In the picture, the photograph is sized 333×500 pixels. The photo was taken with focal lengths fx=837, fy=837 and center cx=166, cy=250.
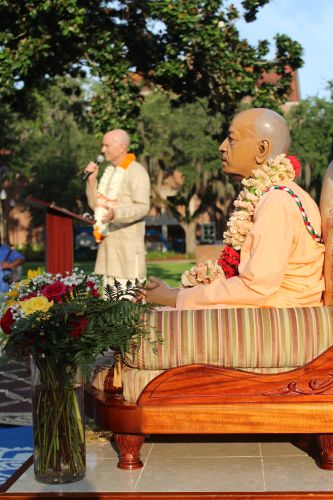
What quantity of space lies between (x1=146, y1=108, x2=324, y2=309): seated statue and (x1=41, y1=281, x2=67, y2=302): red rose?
63cm

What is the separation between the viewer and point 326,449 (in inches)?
166

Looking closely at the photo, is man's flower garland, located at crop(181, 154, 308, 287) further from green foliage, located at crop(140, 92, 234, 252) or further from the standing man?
green foliage, located at crop(140, 92, 234, 252)

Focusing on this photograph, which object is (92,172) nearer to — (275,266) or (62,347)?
(275,266)

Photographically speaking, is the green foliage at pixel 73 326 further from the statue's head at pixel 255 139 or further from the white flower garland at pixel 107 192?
the white flower garland at pixel 107 192

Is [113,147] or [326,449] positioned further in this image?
[113,147]

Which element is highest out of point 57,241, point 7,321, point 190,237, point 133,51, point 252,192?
point 133,51

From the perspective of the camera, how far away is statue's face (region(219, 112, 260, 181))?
490cm

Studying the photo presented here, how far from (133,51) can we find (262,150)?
452 inches

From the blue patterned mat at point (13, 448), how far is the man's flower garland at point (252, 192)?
185 centimetres

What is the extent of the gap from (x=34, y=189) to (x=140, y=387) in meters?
55.8

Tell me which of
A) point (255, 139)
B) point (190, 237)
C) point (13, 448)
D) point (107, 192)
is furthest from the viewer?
point (190, 237)

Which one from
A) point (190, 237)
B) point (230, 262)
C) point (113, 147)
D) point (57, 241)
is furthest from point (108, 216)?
point (190, 237)

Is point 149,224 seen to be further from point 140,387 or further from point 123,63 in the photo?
point 140,387

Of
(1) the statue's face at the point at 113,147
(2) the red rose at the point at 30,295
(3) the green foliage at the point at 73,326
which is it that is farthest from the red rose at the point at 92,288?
(1) the statue's face at the point at 113,147
